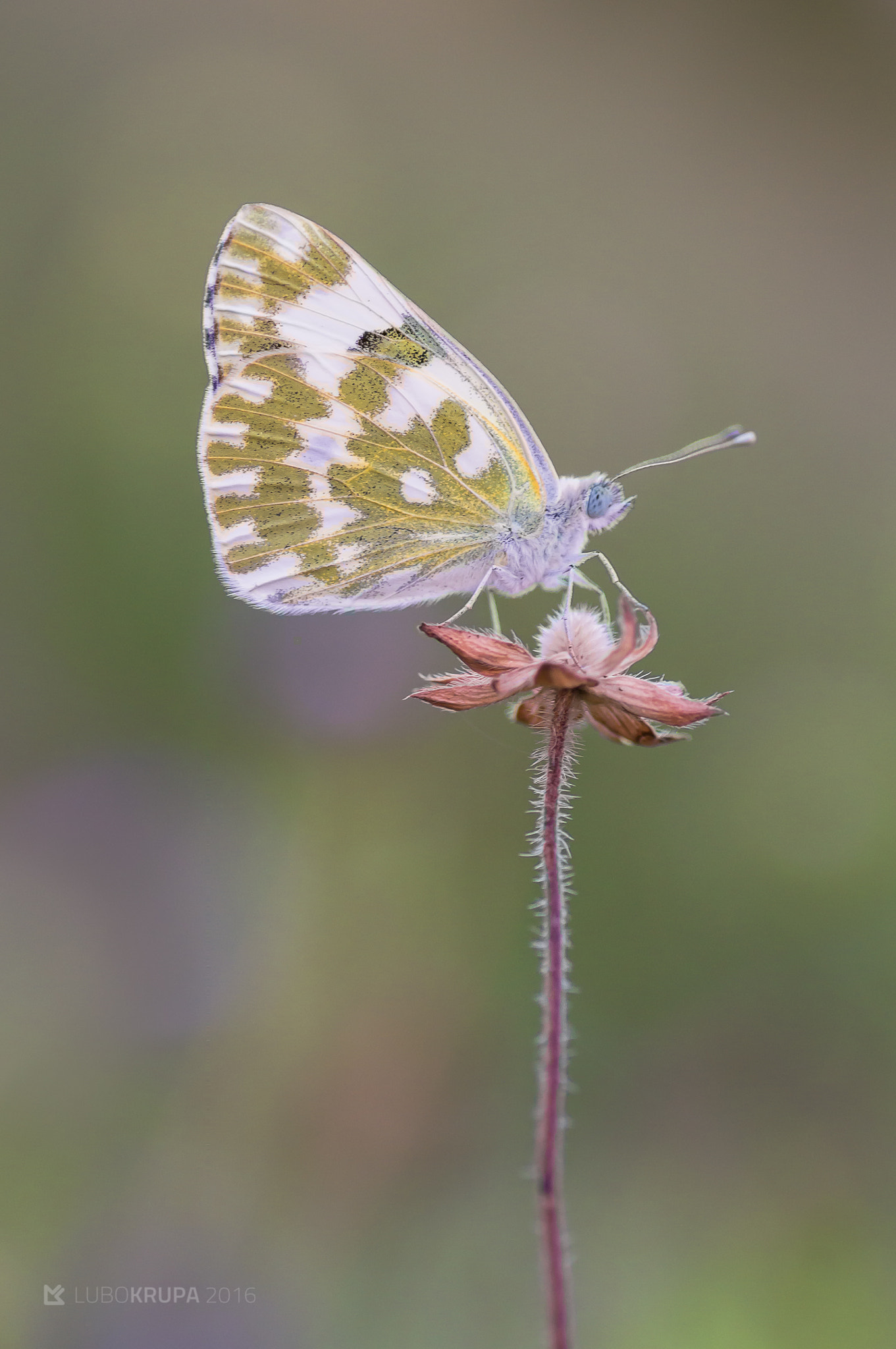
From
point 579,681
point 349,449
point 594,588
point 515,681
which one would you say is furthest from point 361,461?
point 579,681

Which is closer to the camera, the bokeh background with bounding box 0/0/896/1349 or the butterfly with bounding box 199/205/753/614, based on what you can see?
the butterfly with bounding box 199/205/753/614

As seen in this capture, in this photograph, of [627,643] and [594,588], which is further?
[594,588]

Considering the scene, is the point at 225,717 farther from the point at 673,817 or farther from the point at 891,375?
the point at 891,375

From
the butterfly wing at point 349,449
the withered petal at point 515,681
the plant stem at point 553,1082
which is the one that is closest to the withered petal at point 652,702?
the withered petal at point 515,681

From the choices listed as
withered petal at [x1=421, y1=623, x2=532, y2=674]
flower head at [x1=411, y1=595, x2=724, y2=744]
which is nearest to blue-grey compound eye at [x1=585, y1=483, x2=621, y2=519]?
flower head at [x1=411, y1=595, x2=724, y2=744]

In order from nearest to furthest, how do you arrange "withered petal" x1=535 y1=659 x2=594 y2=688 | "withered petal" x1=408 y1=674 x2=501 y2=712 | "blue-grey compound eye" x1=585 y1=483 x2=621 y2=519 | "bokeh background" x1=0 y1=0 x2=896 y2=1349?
"withered petal" x1=535 y1=659 x2=594 y2=688 → "withered petal" x1=408 y1=674 x2=501 y2=712 → "blue-grey compound eye" x1=585 y1=483 x2=621 y2=519 → "bokeh background" x1=0 y1=0 x2=896 y2=1349

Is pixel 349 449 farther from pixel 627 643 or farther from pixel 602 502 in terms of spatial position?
pixel 627 643

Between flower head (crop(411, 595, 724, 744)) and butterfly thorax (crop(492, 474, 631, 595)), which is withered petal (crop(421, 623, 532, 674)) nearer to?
flower head (crop(411, 595, 724, 744))

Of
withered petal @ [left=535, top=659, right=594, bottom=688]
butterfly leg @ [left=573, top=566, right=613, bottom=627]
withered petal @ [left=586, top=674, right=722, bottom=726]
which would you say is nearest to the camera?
withered petal @ [left=535, top=659, right=594, bottom=688]

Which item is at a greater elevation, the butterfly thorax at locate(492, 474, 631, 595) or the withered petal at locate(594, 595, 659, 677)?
the butterfly thorax at locate(492, 474, 631, 595)
